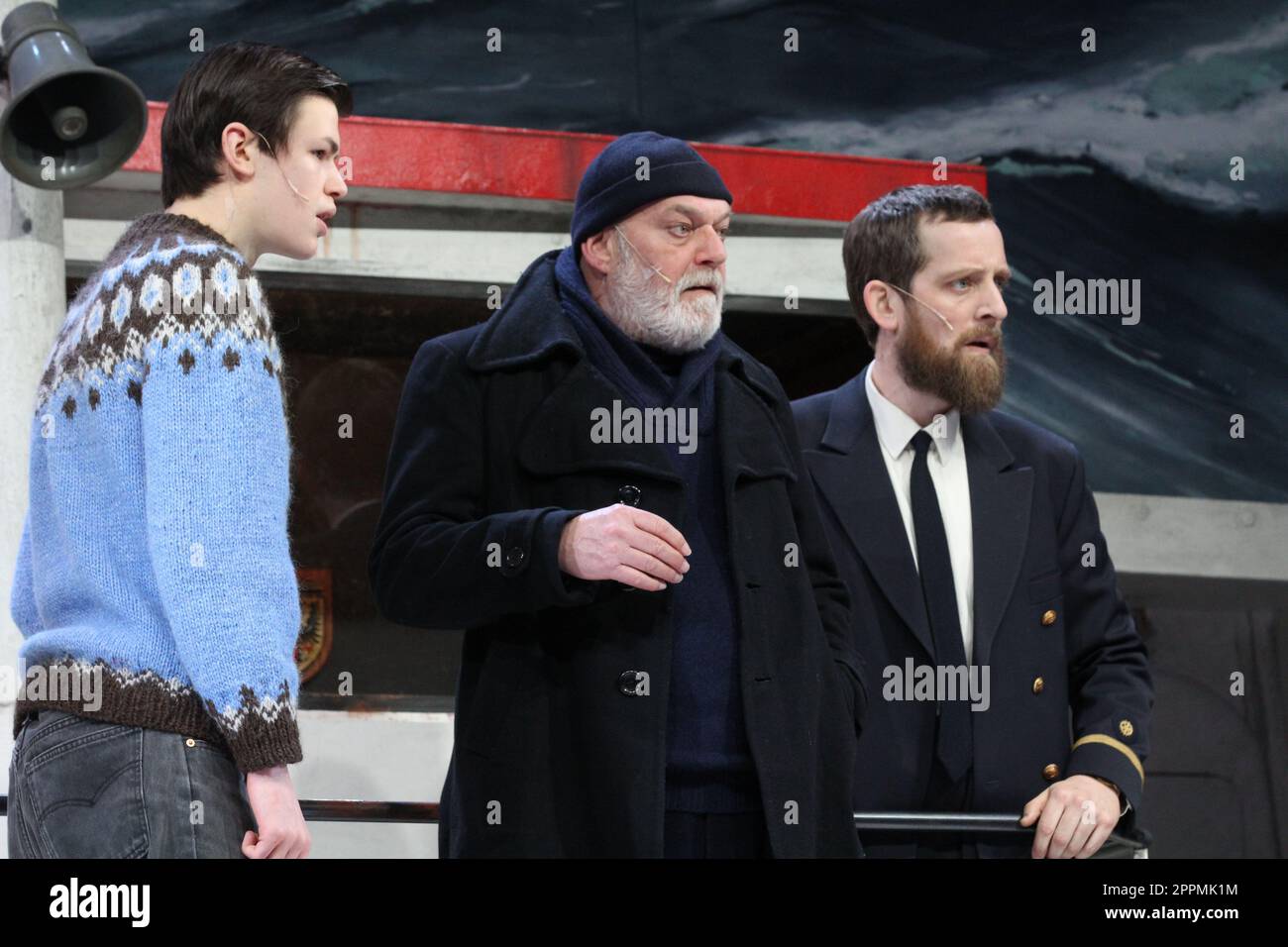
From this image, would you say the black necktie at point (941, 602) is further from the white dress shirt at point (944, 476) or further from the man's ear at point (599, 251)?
the man's ear at point (599, 251)

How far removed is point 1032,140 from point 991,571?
10344 mm

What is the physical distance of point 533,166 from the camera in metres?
6.64

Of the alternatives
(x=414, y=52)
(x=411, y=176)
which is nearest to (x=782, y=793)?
(x=411, y=176)

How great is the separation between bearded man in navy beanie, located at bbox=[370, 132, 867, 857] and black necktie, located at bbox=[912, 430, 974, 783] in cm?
36

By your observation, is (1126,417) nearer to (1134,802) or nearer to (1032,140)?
(1032,140)

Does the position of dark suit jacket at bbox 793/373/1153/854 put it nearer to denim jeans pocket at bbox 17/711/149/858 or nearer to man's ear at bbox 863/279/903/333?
man's ear at bbox 863/279/903/333

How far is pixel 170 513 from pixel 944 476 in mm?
1938

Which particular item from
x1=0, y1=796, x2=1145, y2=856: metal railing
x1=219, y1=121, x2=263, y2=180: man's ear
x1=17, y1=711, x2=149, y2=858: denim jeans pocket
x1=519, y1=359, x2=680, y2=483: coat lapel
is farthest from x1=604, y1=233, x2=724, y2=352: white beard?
x1=17, y1=711, x2=149, y2=858: denim jeans pocket

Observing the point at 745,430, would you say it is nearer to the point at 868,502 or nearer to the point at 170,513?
the point at 868,502

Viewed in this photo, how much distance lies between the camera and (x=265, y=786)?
2113 millimetres

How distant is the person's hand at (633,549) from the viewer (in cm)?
244

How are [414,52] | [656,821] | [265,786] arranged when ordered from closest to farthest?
[265,786] < [656,821] < [414,52]

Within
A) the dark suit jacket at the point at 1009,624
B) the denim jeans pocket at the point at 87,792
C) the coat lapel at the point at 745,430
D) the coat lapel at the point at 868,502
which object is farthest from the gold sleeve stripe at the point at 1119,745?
the denim jeans pocket at the point at 87,792

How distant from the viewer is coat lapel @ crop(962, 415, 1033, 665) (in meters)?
3.36
